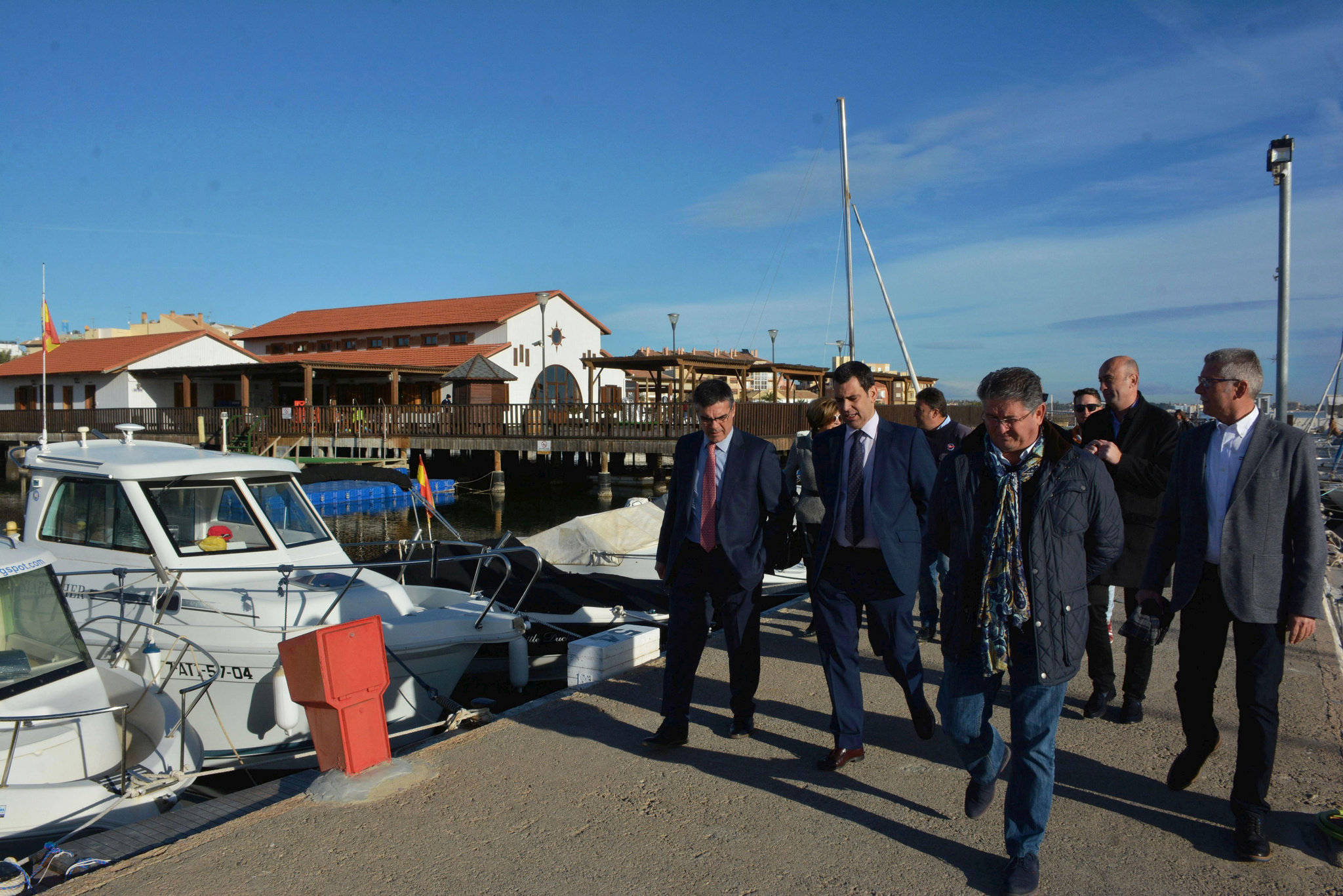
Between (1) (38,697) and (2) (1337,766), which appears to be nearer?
(2) (1337,766)

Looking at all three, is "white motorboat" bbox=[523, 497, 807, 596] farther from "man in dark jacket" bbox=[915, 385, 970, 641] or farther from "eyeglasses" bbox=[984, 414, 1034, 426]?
"eyeglasses" bbox=[984, 414, 1034, 426]

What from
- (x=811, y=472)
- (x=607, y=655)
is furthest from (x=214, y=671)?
(x=811, y=472)

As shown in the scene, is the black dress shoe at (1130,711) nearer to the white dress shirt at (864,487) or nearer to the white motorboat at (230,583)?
the white dress shirt at (864,487)

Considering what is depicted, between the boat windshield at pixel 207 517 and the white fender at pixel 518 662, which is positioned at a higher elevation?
the boat windshield at pixel 207 517

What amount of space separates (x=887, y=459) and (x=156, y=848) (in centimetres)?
332

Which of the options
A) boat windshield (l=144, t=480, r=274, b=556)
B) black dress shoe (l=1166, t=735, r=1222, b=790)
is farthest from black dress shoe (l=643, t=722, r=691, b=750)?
boat windshield (l=144, t=480, r=274, b=556)

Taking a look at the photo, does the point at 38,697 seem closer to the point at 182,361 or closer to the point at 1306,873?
the point at 1306,873

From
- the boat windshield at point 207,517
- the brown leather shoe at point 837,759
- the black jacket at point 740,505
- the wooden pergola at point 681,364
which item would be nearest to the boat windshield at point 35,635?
the boat windshield at point 207,517

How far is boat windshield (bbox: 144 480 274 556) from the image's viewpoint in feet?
24.0

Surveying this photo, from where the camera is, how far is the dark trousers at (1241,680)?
10.8 ft

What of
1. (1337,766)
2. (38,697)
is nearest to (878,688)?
(1337,766)

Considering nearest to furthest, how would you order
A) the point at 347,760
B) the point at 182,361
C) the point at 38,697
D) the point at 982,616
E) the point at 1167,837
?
the point at 982,616 < the point at 1167,837 < the point at 347,760 < the point at 38,697 < the point at 182,361

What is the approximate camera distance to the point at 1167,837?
3434mm

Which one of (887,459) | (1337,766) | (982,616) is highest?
(887,459)
